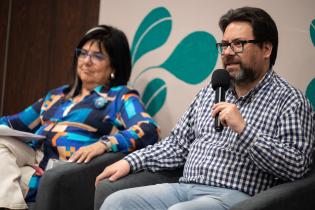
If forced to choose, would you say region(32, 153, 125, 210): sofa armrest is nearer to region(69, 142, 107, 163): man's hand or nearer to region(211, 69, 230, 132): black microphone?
region(69, 142, 107, 163): man's hand

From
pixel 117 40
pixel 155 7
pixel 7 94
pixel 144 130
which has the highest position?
pixel 155 7

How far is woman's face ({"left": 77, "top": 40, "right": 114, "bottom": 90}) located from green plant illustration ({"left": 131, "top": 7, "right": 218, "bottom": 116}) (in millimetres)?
341

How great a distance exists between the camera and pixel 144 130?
2.75m

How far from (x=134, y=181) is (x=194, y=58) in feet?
3.51

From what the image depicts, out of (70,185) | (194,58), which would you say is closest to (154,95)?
(194,58)

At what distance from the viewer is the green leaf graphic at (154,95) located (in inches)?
128

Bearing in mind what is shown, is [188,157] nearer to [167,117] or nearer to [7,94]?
Result: [167,117]

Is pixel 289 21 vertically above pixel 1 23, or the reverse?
pixel 289 21

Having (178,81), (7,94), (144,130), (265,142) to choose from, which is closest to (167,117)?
(178,81)

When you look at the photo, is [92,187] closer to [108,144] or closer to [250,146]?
[108,144]

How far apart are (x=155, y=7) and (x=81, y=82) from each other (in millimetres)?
691

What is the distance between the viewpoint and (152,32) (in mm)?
3326

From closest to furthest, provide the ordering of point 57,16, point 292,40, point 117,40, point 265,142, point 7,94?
1. point 265,142
2. point 292,40
3. point 117,40
4. point 57,16
5. point 7,94

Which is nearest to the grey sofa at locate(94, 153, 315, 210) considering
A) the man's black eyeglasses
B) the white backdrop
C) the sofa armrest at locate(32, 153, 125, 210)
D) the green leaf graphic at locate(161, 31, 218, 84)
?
the sofa armrest at locate(32, 153, 125, 210)
